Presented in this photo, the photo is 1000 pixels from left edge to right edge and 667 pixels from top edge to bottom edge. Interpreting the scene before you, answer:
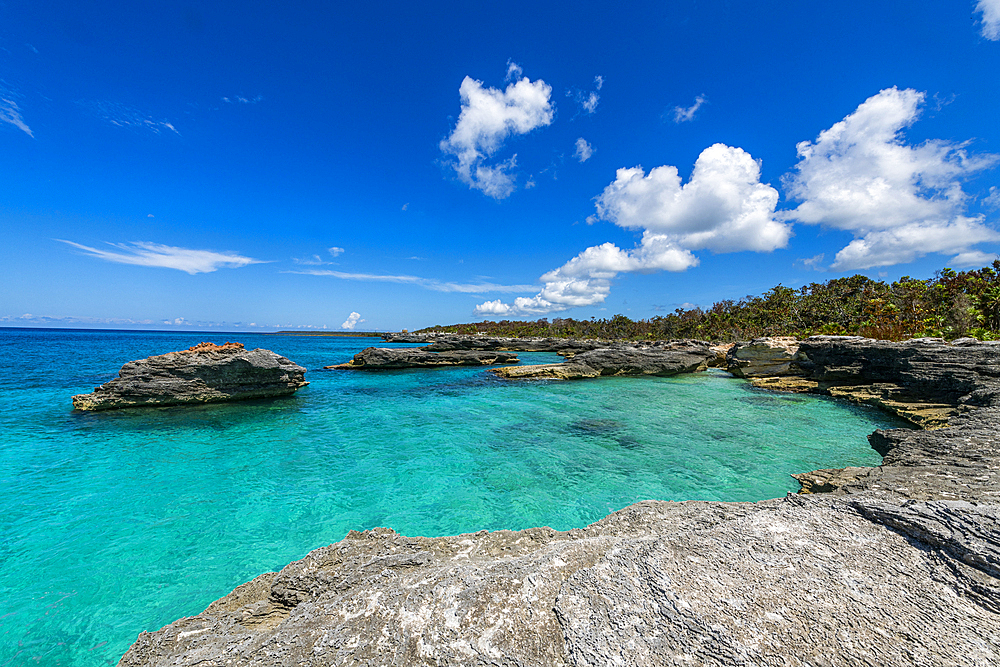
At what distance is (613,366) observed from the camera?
31.0 metres

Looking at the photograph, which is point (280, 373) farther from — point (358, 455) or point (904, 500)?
point (904, 500)

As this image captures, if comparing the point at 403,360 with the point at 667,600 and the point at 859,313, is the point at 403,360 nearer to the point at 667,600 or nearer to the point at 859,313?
the point at 667,600

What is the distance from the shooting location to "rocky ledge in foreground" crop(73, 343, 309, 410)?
1577 cm

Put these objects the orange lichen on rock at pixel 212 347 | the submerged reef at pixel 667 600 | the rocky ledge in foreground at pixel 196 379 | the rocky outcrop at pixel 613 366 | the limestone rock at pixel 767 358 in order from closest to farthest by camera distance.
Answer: the submerged reef at pixel 667 600 < the rocky ledge in foreground at pixel 196 379 < the orange lichen on rock at pixel 212 347 < the limestone rock at pixel 767 358 < the rocky outcrop at pixel 613 366

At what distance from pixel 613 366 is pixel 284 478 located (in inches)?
1047

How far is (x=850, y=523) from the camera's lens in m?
3.00

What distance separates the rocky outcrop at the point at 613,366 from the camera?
98.2ft

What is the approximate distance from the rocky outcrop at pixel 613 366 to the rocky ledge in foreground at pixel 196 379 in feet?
56.5

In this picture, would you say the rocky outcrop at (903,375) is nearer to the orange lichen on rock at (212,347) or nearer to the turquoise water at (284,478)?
the turquoise water at (284,478)

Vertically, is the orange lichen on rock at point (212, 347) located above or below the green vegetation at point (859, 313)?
below

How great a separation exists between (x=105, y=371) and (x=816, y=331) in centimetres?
7584

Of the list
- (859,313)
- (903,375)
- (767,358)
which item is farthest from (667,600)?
(859,313)

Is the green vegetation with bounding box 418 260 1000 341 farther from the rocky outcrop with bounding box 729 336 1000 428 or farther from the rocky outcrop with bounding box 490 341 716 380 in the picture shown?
the rocky outcrop with bounding box 490 341 716 380

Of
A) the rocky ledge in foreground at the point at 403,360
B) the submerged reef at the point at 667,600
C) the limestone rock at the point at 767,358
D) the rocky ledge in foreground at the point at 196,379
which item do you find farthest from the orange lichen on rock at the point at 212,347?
the limestone rock at the point at 767,358
